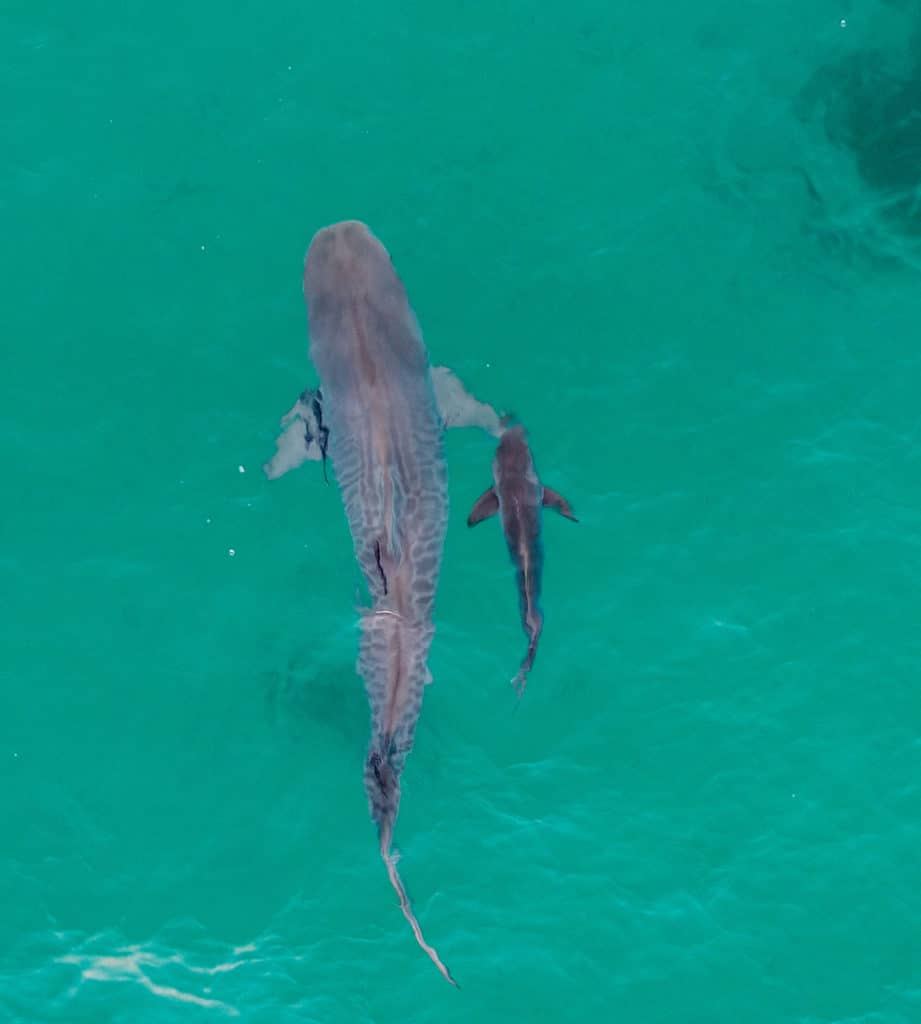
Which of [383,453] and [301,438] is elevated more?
[301,438]

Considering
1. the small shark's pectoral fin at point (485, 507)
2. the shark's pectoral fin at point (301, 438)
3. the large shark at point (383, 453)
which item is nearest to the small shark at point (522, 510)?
the small shark's pectoral fin at point (485, 507)

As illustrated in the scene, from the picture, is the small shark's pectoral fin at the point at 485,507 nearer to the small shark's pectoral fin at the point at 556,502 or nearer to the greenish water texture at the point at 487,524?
the small shark's pectoral fin at the point at 556,502

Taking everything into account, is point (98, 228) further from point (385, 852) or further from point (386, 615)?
point (385, 852)

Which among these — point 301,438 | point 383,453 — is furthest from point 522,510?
point 301,438

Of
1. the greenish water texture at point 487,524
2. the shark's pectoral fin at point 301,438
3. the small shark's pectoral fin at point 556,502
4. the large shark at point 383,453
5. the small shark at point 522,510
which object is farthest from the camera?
the greenish water texture at point 487,524

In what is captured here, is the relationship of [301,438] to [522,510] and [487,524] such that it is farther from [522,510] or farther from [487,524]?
[522,510]

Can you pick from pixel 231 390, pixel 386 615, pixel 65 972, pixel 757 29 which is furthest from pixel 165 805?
pixel 757 29
